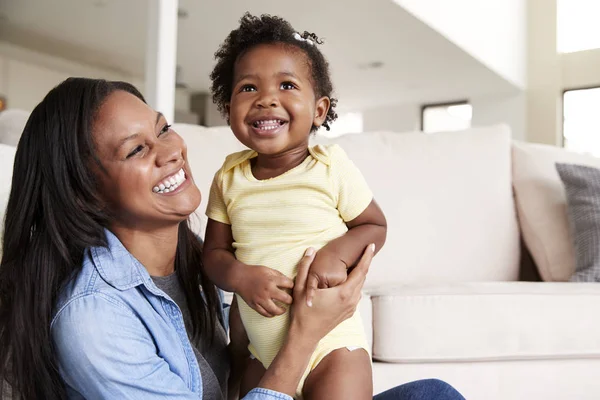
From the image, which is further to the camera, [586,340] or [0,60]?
[0,60]

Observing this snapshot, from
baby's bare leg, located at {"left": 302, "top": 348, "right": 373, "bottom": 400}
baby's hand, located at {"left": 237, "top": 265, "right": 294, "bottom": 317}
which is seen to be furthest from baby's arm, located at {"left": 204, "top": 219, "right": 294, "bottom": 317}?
baby's bare leg, located at {"left": 302, "top": 348, "right": 373, "bottom": 400}

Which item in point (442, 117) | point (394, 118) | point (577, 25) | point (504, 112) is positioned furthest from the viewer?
point (394, 118)

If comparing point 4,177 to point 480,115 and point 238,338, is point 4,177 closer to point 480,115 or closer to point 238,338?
point 238,338

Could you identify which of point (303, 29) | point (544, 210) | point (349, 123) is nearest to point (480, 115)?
point (349, 123)

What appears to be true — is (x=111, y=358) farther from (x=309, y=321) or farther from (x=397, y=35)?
(x=397, y=35)

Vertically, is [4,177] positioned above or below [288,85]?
below

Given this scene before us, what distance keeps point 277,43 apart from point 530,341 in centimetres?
109

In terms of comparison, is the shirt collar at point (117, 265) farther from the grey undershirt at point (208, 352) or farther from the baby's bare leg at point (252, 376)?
the baby's bare leg at point (252, 376)

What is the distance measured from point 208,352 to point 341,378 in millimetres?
293

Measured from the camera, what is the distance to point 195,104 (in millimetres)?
10164

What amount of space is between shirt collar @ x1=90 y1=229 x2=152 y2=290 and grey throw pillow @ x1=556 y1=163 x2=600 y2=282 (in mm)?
1657

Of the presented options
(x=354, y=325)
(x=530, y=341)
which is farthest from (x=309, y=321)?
(x=530, y=341)

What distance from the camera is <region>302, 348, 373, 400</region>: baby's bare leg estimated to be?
944 mm

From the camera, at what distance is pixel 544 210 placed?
88.7 inches
